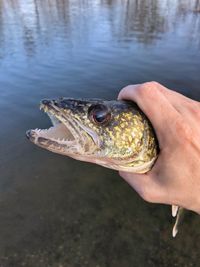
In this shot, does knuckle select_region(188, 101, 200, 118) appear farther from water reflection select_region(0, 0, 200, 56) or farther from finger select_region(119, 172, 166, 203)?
water reflection select_region(0, 0, 200, 56)

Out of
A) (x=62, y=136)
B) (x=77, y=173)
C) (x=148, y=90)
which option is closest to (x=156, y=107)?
(x=148, y=90)

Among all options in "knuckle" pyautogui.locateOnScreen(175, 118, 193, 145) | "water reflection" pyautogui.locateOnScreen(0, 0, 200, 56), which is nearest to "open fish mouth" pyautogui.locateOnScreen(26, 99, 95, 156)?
"knuckle" pyautogui.locateOnScreen(175, 118, 193, 145)

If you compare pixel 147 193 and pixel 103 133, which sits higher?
pixel 103 133

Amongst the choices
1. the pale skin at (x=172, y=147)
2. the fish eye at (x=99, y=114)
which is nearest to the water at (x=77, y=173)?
the pale skin at (x=172, y=147)

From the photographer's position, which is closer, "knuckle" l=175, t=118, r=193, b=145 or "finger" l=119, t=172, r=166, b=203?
"knuckle" l=175, t=118, r=193, b=145

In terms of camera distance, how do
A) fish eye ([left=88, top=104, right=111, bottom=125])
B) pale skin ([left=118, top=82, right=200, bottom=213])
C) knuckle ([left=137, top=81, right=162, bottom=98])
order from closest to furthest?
pale skin ([left=118, top=82, right=200, bottom=213]), knuckle ([left=137, top=81, right=162, bottom=98]), fish eye ([left=88, top=104, right=111, bottom=125])

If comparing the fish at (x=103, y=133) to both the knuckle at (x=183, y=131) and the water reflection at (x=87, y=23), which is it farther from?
the water reflection at (x=87, y=23)

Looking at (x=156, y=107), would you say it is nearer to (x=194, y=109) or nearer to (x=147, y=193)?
(x=194, y=109)
